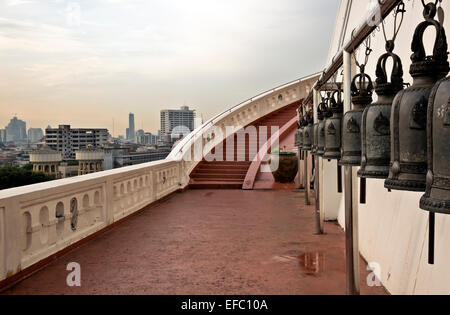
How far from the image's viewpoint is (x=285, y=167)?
1374 centimetres

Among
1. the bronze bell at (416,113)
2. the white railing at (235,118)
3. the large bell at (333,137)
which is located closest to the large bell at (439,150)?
the bronze bell at (416,113)

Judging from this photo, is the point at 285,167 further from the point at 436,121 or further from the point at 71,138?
the point at 71,138

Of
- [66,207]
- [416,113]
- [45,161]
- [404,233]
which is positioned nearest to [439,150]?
[416,113]

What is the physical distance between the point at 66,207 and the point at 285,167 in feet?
30.9

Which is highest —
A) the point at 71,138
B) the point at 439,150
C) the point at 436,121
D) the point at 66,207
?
the point at 71,138

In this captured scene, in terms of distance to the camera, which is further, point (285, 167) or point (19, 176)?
point (285, 167)

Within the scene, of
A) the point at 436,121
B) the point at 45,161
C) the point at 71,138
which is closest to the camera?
the point at 436,121

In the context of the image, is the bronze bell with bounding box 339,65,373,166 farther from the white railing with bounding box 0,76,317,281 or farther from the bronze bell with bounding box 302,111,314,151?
the white railing with bounding box 0,76,317,281

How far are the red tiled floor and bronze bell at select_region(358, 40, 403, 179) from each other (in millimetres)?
2069

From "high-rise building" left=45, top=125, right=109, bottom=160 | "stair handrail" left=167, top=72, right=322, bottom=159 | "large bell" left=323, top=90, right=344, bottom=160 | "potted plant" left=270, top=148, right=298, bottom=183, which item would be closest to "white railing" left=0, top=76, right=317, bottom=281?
"stair handrail" left=167, top=72, right=322, bottom=159

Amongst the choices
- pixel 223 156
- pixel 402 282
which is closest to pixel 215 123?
pixel 223 156

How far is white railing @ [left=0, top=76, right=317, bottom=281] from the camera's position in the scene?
13.7 feet

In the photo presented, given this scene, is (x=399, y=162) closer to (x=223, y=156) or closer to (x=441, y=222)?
(x=441, y=222)

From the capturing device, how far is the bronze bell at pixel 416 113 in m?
1.64
